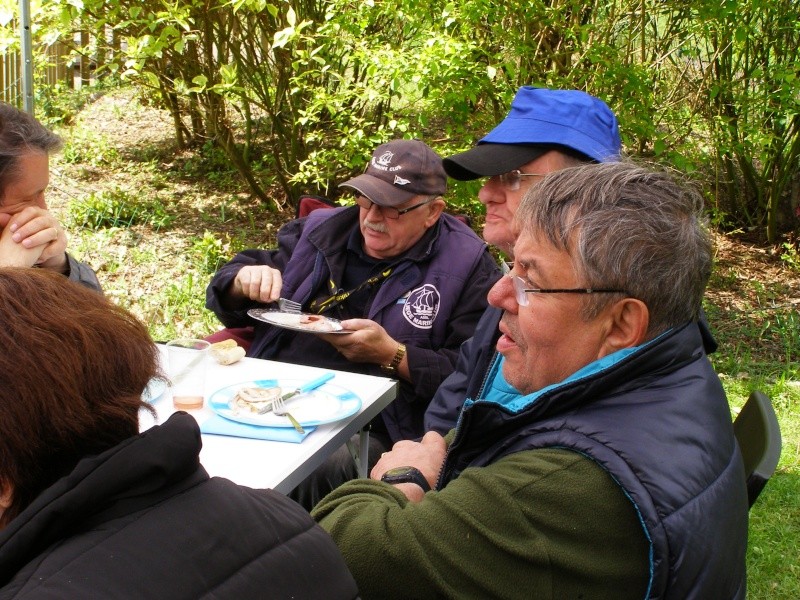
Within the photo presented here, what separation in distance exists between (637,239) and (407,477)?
82 centimetres

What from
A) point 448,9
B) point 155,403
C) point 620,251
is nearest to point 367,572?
point 620,251

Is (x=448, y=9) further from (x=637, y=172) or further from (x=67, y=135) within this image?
(x=67, y=135)

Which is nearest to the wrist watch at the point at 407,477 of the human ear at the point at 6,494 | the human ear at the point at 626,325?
the human ear at the point at 626,325

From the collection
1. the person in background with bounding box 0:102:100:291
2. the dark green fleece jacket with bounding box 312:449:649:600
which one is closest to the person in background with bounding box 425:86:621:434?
the dark green fleece jacket with bounding box 312:449:649:600

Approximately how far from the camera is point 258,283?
337 centimetres

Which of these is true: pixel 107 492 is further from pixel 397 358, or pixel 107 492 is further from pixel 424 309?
pixel 424 309

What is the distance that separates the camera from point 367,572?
159 cm

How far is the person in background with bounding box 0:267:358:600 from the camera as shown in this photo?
1.14 m

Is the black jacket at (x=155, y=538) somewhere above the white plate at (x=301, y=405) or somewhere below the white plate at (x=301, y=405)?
above

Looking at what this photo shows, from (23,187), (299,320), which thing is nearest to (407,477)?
(299,320)

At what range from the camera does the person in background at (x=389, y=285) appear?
128 inches

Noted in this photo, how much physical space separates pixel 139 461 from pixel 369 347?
6.42 feet

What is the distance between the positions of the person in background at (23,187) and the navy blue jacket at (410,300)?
748mm

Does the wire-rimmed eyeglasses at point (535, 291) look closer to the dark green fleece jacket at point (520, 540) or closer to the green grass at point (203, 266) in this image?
the dark green fleece jacket at point (520, 540)
